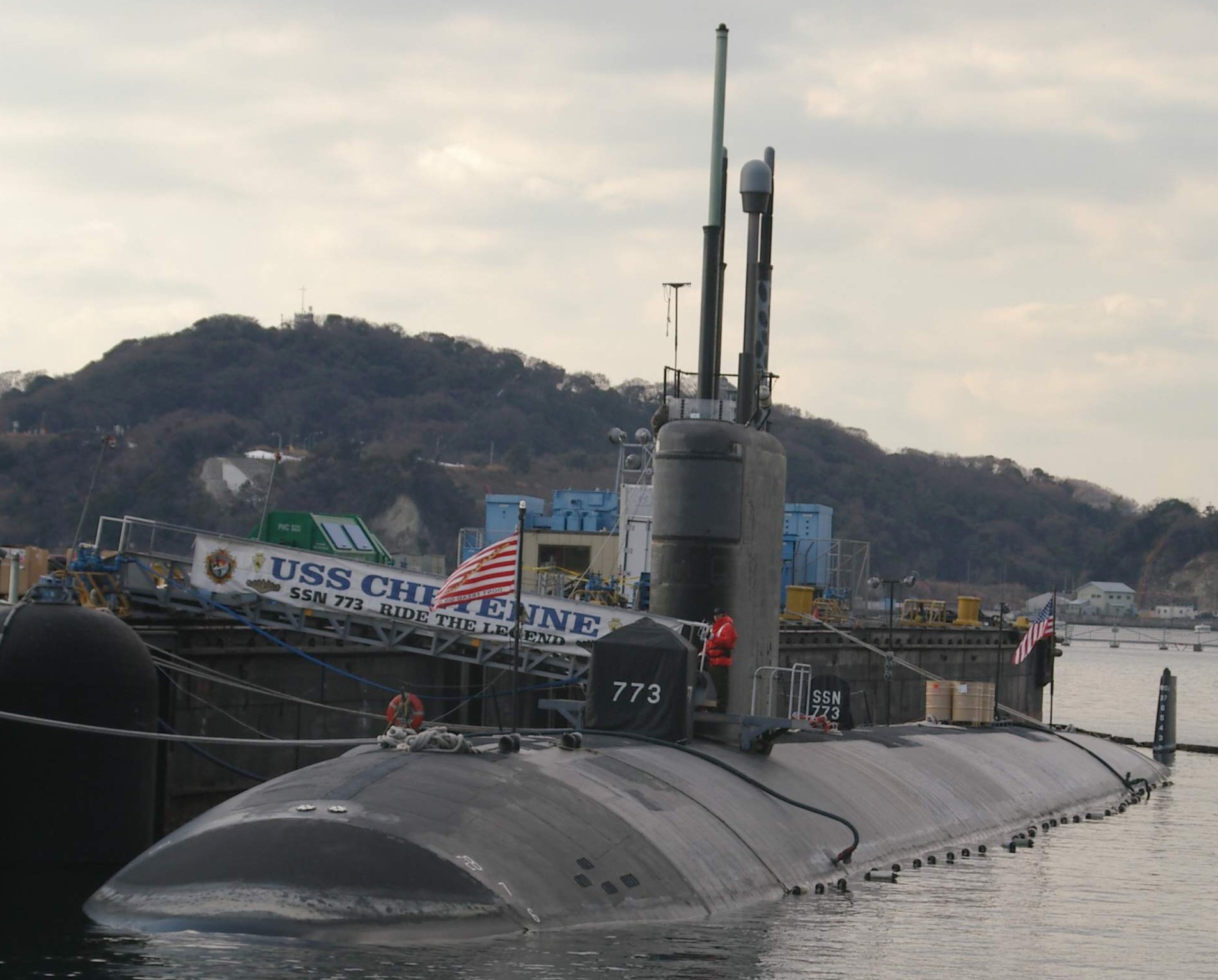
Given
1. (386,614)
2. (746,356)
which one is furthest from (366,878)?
(386,614)

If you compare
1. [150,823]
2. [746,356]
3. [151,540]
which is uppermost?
[746,356]

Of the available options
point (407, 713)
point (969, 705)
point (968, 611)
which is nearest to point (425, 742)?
point (407, 713)

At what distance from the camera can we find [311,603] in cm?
2872

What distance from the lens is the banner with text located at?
93.7 ft

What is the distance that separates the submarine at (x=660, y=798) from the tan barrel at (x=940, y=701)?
3.05 meters

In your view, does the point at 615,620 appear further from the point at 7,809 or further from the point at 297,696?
the point at 7,809

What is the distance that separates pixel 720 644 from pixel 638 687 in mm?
1224

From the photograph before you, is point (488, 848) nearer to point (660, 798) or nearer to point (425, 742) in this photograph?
point (425, 742)

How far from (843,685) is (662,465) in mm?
9430

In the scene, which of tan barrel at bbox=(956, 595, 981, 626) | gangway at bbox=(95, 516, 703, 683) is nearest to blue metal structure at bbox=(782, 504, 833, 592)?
tan barrel at bbox=(956, 595, 981, 626)

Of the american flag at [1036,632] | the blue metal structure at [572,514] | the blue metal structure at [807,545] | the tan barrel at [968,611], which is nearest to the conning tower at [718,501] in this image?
the american flag at [1036,632]

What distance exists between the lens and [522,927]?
13.4m

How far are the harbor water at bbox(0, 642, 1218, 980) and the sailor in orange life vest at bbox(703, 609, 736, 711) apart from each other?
121 inches

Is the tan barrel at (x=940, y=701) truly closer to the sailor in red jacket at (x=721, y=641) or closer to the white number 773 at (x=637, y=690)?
the sailor in red jacket at (x=721, y=641)
